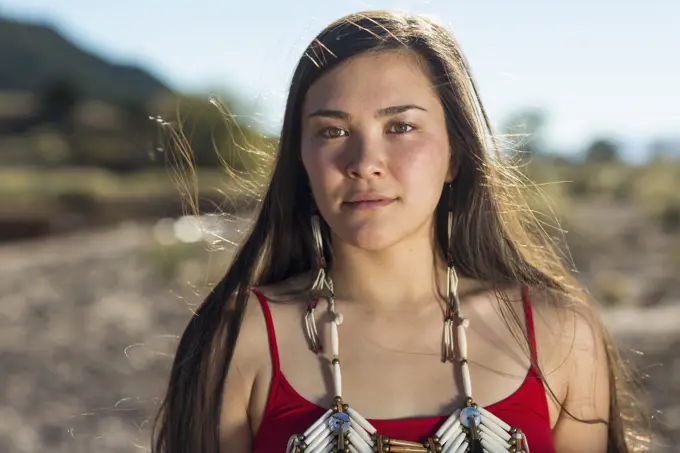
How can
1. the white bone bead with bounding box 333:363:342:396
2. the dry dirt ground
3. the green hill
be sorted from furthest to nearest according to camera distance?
the green hill → the dry dirt ground → the white bone bead with bounding box 333:363:342:396

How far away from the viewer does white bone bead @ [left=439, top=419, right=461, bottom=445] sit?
2.22m

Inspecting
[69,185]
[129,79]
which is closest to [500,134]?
[69,185]

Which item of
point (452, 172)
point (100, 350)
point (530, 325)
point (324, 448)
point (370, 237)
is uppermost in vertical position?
point (452, 172)

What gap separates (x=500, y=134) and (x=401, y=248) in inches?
18.5

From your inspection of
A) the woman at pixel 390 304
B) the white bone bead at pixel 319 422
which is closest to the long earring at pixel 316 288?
the woman at pixel 390 304

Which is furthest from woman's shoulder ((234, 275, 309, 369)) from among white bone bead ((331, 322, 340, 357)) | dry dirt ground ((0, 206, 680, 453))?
dry dirt ground ((0, 206, 680, 453))

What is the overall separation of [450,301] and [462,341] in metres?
0.16

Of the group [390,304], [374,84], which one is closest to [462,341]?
[390,304]

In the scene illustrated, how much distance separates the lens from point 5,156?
32781 mm

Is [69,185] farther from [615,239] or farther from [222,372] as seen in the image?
[222,372]

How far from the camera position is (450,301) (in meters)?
2.54

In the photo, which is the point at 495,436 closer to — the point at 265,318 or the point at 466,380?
the point at 466,380

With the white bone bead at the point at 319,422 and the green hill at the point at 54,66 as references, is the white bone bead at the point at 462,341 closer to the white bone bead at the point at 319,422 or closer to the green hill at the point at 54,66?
the white bone bead at the point at 319,422

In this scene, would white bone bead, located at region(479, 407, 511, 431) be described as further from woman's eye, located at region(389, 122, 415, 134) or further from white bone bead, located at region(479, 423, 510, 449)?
woman's eye, located at region(389, 122, 415, 134)
